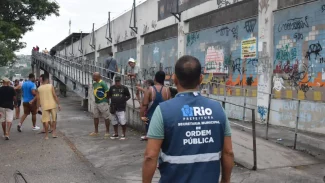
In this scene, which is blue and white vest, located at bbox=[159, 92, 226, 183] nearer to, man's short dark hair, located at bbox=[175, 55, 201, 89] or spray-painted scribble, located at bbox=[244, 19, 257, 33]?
man's short dark hair, located at bbox=[175, 55, 201, 89]

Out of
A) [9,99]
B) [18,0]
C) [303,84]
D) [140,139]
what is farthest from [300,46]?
[18,0]

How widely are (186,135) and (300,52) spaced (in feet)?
27.4

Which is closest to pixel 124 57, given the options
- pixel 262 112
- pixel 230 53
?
pixel 230 53

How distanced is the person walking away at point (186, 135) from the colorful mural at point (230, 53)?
8304 millimetres

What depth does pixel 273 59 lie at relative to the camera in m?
10.8

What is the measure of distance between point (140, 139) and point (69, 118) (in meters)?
5.59

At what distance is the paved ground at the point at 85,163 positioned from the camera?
5.72 meters

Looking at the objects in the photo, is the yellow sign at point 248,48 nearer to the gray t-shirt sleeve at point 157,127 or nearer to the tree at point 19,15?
the gray t-shirt sleeve at point 157,127

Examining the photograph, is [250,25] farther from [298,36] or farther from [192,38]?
[192,38]

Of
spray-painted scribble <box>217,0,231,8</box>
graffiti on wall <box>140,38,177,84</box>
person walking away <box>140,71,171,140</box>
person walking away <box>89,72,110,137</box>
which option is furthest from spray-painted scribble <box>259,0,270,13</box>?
graffiti on wall <box>140,38,177,84</box>

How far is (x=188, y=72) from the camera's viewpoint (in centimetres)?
250

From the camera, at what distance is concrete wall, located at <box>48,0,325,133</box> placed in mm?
9430

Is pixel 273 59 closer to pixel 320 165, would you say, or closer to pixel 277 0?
pixel 277 0

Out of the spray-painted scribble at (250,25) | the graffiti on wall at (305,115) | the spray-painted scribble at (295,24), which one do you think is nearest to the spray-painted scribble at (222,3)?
the spray-painted scribble at (250,25)
